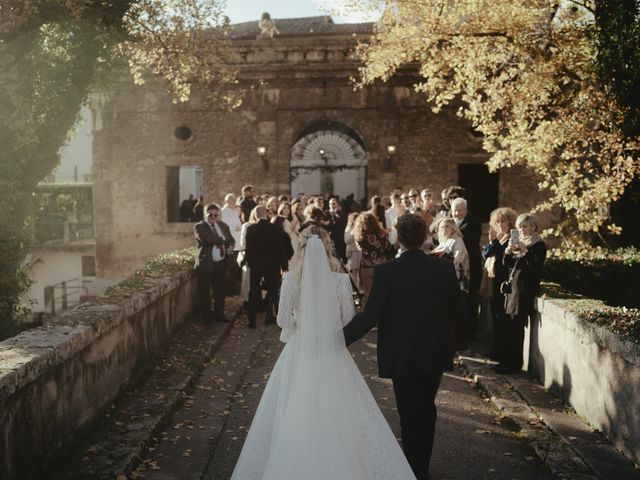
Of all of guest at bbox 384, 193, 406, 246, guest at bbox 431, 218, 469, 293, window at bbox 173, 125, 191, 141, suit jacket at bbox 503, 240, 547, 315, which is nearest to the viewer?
suit jacket at bbox 503, 240, 547, 315

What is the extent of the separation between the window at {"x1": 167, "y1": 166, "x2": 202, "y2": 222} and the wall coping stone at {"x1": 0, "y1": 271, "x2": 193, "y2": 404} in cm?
1416

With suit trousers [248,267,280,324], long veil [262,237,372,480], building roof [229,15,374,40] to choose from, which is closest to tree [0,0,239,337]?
suit trousers [248,267,280,324]

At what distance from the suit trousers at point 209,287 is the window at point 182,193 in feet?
35.5

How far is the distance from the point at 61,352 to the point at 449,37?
993 centimetres

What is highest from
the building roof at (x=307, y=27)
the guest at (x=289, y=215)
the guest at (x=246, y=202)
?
the building roof at (x=307, y=27)

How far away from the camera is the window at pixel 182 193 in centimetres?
2146

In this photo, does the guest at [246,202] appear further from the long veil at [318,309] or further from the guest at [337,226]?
the long veil at [318,309]

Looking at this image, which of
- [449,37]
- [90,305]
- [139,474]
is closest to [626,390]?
[139,474]

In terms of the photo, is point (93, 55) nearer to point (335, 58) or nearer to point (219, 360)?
point (335, 58)

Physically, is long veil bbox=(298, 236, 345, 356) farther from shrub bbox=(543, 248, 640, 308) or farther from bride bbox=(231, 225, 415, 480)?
shrub bbox=(543, 248, 640, 308)

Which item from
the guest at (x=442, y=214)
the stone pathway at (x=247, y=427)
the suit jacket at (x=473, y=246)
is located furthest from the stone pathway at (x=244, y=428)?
the guest at (x=442, y=214)

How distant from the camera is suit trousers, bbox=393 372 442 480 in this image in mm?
4500

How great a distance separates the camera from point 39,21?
12.1 metres

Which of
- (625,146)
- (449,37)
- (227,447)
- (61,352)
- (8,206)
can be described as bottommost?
(227,447)
